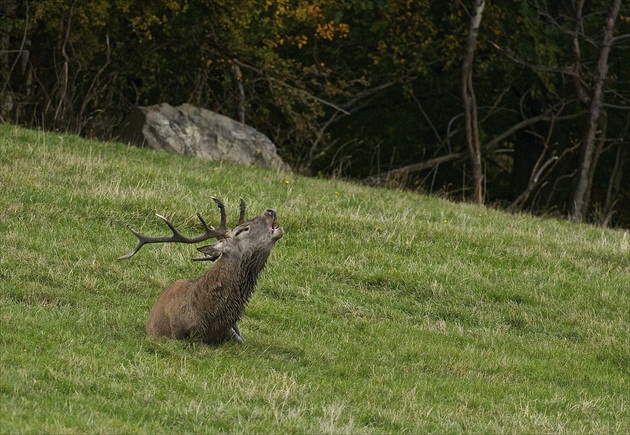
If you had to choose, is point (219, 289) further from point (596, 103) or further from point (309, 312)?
point (596, 103)

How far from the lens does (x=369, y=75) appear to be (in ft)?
102

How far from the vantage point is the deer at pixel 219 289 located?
384 inches

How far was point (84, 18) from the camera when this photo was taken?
23766 mm

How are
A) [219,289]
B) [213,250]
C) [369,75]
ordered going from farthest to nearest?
1. [369,75]
2. [213,250]
3. [219,289]

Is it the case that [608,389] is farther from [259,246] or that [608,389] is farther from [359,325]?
[259,246]

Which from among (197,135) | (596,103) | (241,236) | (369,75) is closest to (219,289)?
(241,236)

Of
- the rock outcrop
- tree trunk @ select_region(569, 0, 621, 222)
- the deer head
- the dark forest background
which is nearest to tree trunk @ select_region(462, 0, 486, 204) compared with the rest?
the dark forest background

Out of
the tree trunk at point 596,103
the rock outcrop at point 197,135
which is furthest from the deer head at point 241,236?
the tree trunk at point 596,103

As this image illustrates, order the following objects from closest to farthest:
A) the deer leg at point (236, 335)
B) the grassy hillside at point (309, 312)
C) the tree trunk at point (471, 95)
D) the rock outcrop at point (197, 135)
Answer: the grassy hillside at point (309, 312), the deer leg at point (236, 335), the rock outcrop at point (197, 135), the tree trunk at point (471, 95)

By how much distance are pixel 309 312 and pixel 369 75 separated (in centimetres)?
1951

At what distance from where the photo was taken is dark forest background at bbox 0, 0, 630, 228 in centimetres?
2455

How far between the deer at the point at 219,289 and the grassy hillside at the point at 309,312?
20 cm

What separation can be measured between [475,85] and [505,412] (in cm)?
2396

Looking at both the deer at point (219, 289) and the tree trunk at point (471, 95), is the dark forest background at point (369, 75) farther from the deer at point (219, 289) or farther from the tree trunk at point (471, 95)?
the deer at point (219, 289)
